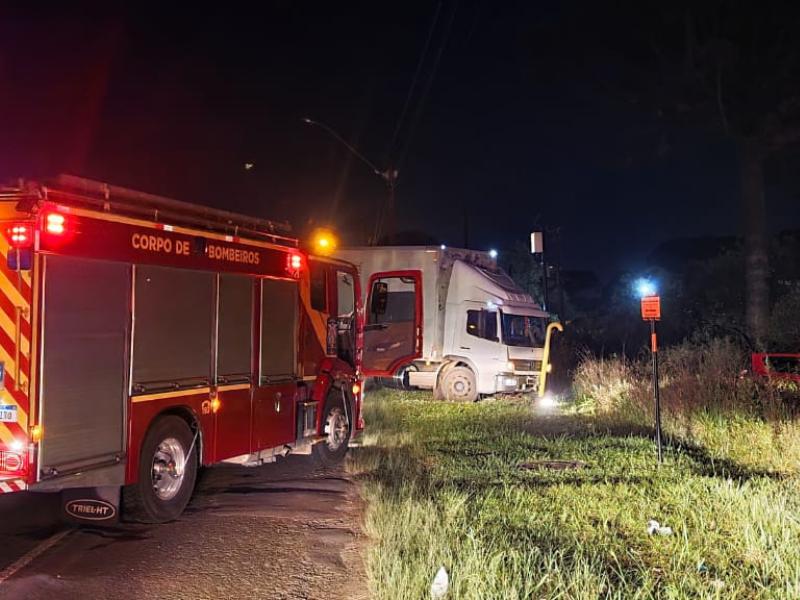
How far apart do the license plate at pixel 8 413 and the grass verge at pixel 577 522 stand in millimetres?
2883

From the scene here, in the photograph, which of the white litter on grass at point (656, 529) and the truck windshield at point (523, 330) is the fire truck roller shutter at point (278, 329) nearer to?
the white litter on grass at point (656, 529)

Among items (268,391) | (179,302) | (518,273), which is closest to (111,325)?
(179,302)

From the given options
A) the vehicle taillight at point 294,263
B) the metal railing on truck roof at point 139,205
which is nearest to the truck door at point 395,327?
the vehicle taillight at point 294,263

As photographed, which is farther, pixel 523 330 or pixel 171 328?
pixel 523 330

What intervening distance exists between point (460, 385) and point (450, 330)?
4.45 ft

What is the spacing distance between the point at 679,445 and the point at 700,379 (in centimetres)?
280

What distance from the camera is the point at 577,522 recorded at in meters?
6.59

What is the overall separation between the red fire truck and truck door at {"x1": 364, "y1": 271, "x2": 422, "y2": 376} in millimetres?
7818

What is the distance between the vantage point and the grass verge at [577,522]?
16.4 feet

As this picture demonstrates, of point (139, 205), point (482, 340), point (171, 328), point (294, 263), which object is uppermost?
point (139, 205)

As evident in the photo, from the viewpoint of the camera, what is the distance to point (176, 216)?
24.3 ft

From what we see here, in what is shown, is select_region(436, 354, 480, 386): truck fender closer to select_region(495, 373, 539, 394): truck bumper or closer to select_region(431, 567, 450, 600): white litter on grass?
select_region(495, 373, 539, 394): truck bumper

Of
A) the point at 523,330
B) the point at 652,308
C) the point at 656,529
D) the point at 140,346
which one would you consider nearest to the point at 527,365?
the point at 523,330

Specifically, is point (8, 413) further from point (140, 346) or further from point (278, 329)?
point (278, 329)
